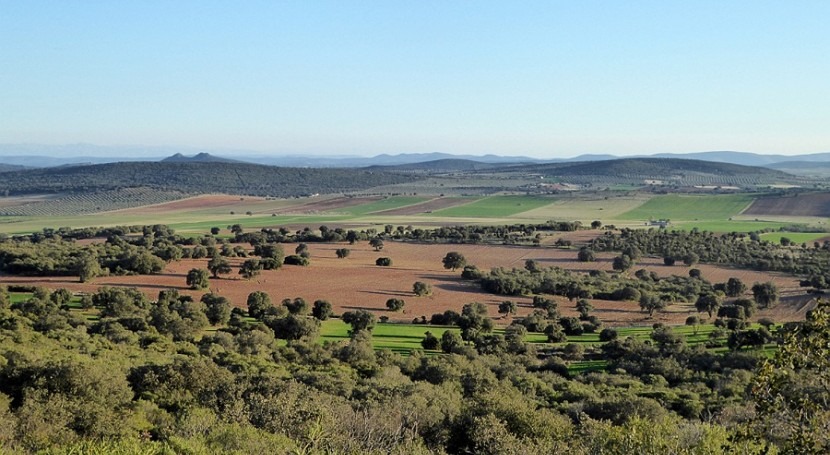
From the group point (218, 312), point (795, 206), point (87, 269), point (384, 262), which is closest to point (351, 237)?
point (384, 262)

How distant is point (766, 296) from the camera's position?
52.5 metres

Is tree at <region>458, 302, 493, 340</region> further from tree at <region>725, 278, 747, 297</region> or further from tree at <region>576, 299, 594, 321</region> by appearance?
tree at <region>725, 278, 747, 297</region>

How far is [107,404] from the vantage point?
19672mm

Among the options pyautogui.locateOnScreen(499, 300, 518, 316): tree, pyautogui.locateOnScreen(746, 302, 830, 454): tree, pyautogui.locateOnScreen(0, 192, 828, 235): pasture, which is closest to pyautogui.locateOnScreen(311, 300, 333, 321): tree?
pyautogui.locateOnScreen(499, 300, 518, 316): tree

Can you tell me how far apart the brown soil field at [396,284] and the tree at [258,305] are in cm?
301

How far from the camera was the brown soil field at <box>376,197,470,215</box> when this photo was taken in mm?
144125

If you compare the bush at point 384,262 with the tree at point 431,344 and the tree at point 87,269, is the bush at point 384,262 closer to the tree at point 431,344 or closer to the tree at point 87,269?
the tree at point 87,269

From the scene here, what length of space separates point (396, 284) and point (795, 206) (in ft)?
360

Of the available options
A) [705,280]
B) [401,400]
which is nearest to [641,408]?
[401,400]

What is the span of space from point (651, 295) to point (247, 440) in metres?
42.9

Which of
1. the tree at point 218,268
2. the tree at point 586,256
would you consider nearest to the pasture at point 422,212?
the tree at point 586,256

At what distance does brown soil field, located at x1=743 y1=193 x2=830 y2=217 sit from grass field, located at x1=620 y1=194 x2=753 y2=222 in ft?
10.6

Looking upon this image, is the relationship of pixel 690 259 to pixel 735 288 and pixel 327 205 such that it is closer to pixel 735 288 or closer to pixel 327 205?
pixel 735 288

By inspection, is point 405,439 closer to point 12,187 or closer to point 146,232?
point 146,232
